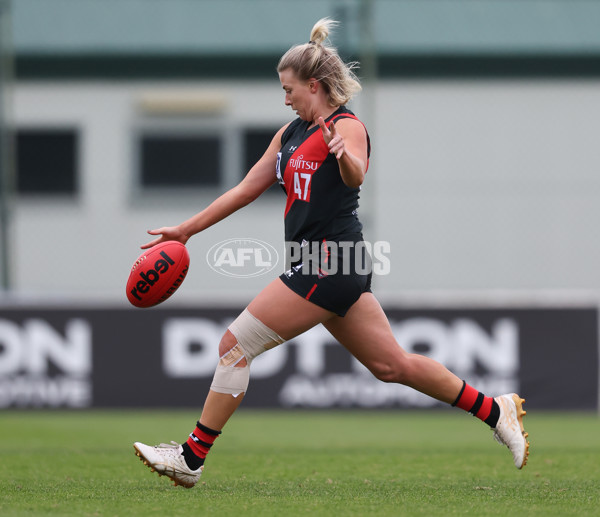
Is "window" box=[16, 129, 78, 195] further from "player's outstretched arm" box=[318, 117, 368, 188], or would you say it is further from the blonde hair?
"player's outstretched arm" box=[318, 117, 368, 188]

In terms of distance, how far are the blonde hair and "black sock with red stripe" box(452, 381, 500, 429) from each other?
1.57m

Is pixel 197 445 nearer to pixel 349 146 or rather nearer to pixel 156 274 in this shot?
pixel 156 274

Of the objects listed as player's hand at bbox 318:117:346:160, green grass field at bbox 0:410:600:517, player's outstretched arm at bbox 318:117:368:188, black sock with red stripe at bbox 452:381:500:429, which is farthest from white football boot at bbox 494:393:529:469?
player's hand at bbox 318:117:346:160

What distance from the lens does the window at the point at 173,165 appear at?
44.5 feet

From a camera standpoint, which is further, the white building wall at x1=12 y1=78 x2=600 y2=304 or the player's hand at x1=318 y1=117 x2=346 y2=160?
the white building wall at x1=12 y1=78 x2=600 y2=304

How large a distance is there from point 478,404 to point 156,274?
1.74 metres

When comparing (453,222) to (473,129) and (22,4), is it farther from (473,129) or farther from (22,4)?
(22,4)

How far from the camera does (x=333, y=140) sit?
188 inches

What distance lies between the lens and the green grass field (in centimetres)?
486

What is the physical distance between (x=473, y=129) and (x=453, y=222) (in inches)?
49.7

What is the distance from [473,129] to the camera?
1327cm

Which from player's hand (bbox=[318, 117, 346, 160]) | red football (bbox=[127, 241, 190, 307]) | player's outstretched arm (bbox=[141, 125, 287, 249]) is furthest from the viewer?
player's outstretched arm (bbox=[141, 125, 287, 249])

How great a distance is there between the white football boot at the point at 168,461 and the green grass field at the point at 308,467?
0.30ft

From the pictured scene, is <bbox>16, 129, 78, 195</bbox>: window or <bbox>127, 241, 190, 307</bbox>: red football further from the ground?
<bbox>16, 129, 78, 195</bbox>: window
